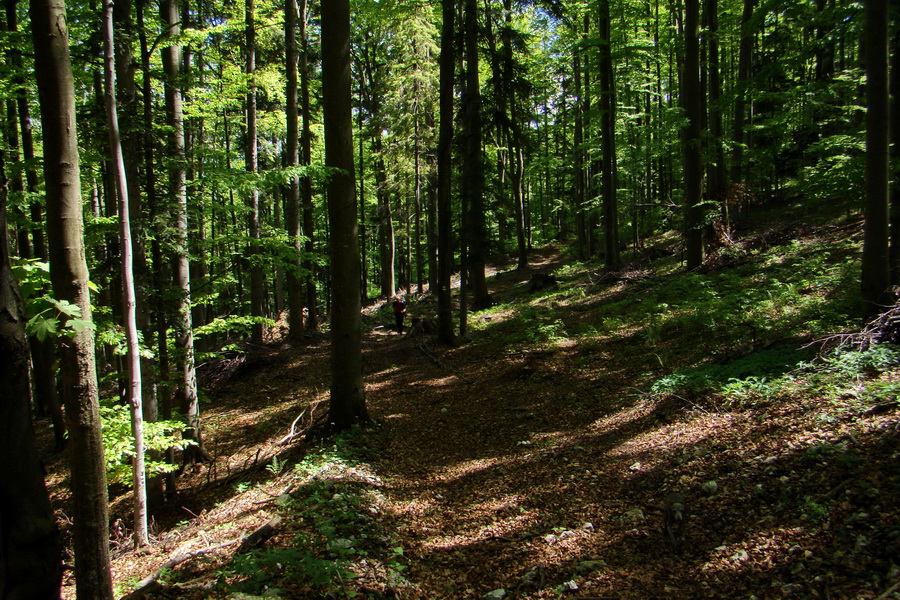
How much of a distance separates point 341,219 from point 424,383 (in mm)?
4964

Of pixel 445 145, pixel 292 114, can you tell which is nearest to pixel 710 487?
pixel 445 145

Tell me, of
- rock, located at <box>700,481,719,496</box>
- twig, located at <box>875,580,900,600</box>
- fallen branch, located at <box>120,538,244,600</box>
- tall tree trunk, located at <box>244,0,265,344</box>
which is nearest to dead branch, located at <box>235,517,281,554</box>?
fallen branch, located at <box>120,538,244,600</box>

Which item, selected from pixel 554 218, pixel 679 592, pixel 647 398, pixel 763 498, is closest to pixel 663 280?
pixel 647 398

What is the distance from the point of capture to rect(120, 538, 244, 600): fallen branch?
3601 millimetres

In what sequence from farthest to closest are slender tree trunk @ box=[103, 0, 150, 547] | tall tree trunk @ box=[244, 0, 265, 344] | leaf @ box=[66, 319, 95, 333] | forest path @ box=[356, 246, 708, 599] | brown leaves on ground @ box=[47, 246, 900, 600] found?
1. tall tree trunk @ box=[244, 0, 265, 344]
2. slender tree trunk @ box=[103, 0, 150, 547]
3. forest path @ box=[356, 246, 708, 599]
4. brown leaves on ground @ box=[47, 246, 900, 600]
5. leaf @ box=[66, 319, 95, 333]

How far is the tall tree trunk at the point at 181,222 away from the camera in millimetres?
6445

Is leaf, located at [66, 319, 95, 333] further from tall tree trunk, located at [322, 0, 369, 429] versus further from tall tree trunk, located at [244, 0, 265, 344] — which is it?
tall tree trunk, located at [244, 0, 265, 344]

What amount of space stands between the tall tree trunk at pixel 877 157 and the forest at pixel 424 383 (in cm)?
3

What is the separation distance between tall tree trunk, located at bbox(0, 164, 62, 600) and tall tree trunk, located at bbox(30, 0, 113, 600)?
0.28 m

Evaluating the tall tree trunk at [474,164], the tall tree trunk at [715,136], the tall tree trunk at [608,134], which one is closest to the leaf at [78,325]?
the tall tree trunk at [474,164]

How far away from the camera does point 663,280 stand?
13.7 meters

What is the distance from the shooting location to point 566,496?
17.0 feet

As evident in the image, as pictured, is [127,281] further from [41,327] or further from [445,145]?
[445,145]

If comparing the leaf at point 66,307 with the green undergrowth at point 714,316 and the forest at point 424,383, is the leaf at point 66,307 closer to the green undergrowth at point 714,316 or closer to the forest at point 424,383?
the forest at point 424,383
